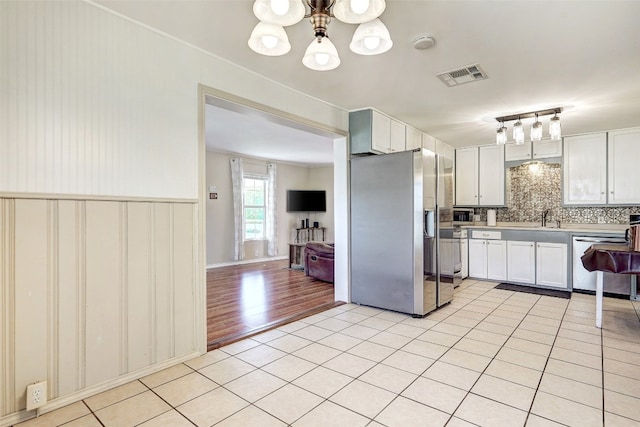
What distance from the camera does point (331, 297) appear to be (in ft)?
14.9

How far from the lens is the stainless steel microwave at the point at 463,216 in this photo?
5.81 metres

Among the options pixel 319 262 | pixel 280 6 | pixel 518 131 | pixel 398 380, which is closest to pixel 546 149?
pixel 518 131

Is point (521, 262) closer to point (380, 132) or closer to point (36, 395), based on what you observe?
point (380, 132)

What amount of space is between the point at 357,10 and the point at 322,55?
1.18ft

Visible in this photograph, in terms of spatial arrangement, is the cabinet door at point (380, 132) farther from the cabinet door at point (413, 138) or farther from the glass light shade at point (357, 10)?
the glass light shade at point (357, 10)

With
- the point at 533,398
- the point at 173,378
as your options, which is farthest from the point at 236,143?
the point at 533,398

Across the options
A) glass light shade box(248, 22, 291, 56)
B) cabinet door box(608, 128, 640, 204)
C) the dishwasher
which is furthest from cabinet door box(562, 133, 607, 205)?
glass light shade box(248, 22, 291, 56)

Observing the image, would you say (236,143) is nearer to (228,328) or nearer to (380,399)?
(228,328)

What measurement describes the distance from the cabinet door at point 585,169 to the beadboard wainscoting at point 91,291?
5446 millimetres

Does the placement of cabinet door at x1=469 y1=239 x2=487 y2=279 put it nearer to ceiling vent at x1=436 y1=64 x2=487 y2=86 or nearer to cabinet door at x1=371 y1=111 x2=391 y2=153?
cabinet door at x1=371 y1=111 x2=391 y2=153

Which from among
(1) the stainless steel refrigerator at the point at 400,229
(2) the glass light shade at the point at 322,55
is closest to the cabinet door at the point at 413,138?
(1) the stainless steel refrigerator at the point at 400,229

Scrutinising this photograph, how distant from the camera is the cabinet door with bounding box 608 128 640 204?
4.70 meters

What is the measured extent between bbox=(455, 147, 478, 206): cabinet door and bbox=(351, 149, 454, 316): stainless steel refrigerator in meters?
2.20

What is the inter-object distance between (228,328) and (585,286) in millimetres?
4755
